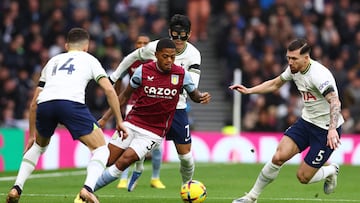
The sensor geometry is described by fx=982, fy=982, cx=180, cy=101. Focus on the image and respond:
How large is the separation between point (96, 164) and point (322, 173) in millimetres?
3461

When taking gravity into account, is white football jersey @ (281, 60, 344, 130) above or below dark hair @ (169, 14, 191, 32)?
below

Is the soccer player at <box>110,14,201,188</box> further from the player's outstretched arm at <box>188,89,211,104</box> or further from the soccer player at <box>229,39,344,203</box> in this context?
the soccer player at <box>229,39,344,203</box>

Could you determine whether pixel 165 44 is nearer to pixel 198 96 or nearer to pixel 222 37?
pixel 198 96

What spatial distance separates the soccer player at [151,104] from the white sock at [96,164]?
0.86 m

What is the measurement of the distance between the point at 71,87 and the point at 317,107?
3.36 m

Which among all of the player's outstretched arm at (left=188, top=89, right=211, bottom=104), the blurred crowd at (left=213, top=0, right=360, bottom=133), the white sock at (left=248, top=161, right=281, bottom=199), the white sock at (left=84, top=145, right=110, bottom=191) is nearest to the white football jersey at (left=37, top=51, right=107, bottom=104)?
the white sock at (left=84, top=145, right=110, bottom=191)

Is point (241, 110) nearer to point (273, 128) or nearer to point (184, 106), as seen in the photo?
→ point (273, 128)

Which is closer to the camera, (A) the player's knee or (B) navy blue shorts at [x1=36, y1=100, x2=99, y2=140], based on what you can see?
(B) navy blue shorts at [x1=36, y1=100, x2=99, y2=140]

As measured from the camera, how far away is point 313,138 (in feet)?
42.6

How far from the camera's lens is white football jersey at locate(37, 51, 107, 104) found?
38.1ft

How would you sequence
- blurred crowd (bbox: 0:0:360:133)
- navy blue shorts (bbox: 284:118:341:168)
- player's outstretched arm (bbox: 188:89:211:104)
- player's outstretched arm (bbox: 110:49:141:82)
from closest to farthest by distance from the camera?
player's outstretched arm (bbox: 188:89:211:104) < navy blue shorts (bbox: 284:118:341:168) < player's outstretched arm (bbox: 110:49:141:82) < blurred crowd (bbox: 0:0:360:133)

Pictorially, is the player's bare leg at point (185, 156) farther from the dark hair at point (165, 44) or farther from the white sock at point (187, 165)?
the dark hair at point (165, 44)

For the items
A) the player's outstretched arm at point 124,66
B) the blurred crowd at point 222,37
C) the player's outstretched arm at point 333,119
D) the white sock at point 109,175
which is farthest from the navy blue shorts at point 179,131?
the blurred crowd at point 222,37

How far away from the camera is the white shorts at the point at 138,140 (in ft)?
41.3
